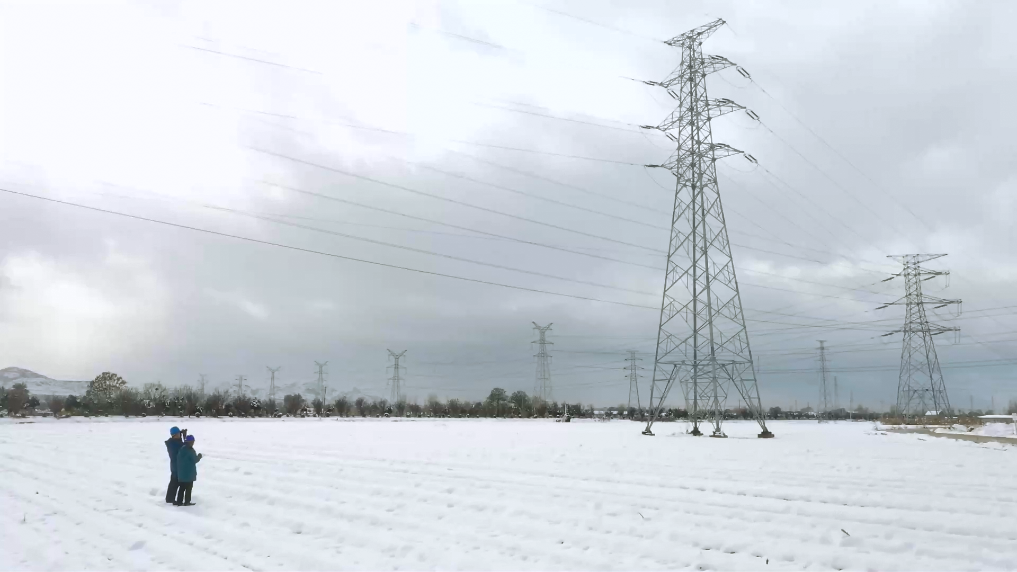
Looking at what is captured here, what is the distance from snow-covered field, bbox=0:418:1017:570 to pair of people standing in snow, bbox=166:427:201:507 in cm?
39

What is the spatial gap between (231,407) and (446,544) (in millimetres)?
109384

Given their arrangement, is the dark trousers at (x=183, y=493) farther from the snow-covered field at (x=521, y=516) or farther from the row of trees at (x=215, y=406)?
the row of trees at (x=215, y=406)

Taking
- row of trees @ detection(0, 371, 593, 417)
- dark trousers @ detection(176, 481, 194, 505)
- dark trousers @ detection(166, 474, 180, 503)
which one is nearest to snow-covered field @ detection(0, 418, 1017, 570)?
dark trousers @ detection(176, 481, 194, 505)

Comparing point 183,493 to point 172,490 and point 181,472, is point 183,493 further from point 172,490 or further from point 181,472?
point 181,472

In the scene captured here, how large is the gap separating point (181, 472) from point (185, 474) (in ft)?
0.30

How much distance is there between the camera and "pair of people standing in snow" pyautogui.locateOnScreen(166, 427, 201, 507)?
13.5 meters

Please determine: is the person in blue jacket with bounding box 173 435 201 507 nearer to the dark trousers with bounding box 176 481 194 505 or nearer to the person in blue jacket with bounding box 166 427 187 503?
the dark trousers with bounding box 176 481 194 505

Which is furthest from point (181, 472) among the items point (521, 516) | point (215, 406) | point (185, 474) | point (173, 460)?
point (215, 406)

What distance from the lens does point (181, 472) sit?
534 inches

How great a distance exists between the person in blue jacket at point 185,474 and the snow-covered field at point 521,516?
0.35 meters

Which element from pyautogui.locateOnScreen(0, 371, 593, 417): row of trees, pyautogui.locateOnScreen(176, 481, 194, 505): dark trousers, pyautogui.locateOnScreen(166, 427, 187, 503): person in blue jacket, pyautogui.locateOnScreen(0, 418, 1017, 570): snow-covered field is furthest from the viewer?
pyautogui.locateOnScreen(0, 371, 593, 417): row of trees

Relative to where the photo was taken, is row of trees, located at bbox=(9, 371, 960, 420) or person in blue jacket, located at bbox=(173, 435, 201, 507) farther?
row of trees, located at bbox=(9, 371, 960, 420)

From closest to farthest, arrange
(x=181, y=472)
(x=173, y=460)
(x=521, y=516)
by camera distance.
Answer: (x=521, y=516) → (x=181, y=472) → (x=173, y=460)

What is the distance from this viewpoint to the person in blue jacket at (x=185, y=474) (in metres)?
13.5
